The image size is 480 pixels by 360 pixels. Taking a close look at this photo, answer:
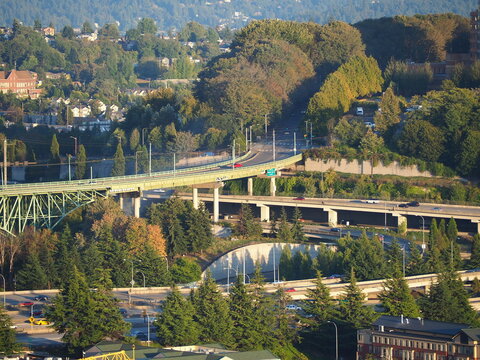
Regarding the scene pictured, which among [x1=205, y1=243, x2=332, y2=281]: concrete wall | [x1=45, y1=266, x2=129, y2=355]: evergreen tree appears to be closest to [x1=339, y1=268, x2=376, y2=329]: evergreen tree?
[x1=45, y1=266, x2=129, y2=355]: evergreen tree

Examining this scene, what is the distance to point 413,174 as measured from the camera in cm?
Answer: 9050

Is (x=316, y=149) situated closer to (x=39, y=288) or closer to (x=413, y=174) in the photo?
(x=413, y=174)

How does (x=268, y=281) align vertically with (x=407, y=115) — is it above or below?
below

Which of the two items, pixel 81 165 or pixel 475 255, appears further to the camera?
pixel 81 165

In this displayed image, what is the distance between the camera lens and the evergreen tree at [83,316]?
58.3 meters

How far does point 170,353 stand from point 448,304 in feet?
52.4

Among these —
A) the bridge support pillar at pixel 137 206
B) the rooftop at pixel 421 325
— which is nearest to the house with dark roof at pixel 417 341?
the rooftop at pixel 421 325

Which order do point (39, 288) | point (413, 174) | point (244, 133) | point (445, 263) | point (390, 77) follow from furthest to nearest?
1. point (390, 77)
2. point (244, 133)
3. point (413, 174)
4. point (445, 263)
5. point (39, 288)

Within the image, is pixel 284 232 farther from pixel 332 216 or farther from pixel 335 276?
pixel 335 276

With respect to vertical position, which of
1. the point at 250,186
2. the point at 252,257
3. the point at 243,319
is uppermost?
the point at 250,186

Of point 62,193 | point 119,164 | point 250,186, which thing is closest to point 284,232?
point 250,186

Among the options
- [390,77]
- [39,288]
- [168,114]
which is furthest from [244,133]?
[39,288]

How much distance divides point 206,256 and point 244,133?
2552cm

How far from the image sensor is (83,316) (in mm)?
59000
